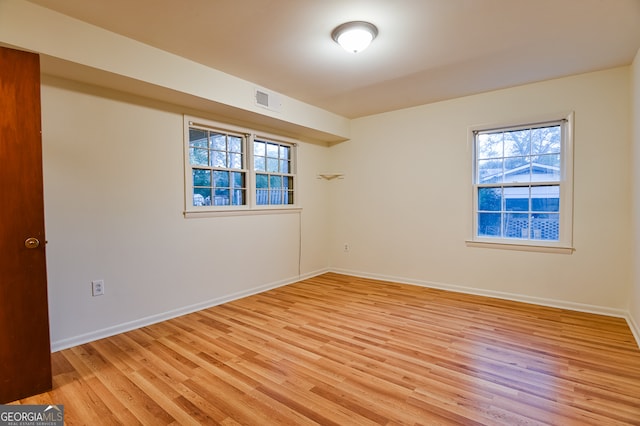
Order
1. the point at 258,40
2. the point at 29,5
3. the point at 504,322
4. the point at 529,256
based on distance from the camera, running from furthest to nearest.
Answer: the point at 529,256, the point at 504,322, the point at 258,40, the point at 29,5

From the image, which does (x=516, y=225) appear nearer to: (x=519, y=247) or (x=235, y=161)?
(x=519, y=247)

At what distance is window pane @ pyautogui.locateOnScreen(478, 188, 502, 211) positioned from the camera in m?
3.95

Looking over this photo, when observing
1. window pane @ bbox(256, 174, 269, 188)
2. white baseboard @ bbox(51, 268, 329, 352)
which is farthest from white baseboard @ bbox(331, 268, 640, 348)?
window pane @ bbox(256, 174, 269, 188)

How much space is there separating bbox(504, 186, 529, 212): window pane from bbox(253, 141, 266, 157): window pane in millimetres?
3154

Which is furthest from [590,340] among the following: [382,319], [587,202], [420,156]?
[420,156]

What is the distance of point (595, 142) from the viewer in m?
3.33

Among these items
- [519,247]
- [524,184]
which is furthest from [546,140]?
[519,247]

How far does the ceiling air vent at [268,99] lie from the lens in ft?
12.0

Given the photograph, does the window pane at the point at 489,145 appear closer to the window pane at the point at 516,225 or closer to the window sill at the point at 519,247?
the window pane at the point at 516,225

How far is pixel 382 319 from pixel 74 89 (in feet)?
11.4

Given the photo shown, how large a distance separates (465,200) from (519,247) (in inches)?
32.5

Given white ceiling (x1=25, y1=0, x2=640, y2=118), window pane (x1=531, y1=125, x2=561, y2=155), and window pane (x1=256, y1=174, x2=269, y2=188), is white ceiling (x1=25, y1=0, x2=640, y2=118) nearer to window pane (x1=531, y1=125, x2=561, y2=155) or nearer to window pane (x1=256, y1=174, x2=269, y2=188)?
window pane (x1=531, y1=125, x2=561, y2=155)

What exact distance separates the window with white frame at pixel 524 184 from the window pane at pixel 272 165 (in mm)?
2682

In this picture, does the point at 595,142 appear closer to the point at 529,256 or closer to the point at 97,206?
the point at 529,256
